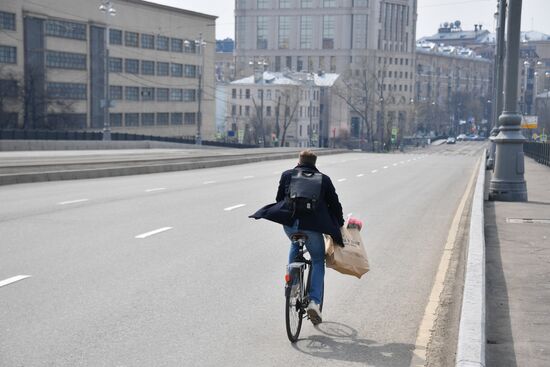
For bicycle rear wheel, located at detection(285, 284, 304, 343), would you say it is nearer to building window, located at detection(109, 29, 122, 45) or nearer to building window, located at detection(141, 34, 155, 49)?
building window, located at detection(109, 29, 122, 45)

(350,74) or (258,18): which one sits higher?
Answer: (258,18)

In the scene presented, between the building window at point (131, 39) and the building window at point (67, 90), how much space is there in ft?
32.0

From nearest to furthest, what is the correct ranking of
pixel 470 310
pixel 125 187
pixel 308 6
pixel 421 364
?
1. pixel 421 364
2. pixel 470 310
3. pixel 125 187
4. pixel 308 6

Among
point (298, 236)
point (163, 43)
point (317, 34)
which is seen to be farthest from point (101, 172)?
point (317, 34)

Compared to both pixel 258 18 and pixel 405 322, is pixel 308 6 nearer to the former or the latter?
pixel 258 18

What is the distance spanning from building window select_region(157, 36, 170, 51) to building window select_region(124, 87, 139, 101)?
6.90 metres

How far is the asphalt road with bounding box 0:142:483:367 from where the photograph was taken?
7.06 m

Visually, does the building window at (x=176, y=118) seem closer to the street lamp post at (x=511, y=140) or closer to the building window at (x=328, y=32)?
the building window at (x=328, y=32)

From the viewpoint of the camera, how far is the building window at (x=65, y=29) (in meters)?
82.5

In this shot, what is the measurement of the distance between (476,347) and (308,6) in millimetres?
175099

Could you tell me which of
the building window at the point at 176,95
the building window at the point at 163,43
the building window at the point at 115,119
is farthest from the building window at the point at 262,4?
the building window at the point at 115,119

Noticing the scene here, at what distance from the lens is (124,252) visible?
39.4 ft

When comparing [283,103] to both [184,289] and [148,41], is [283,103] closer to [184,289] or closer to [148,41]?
[148,41]

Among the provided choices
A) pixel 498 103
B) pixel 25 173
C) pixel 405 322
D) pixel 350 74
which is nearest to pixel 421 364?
pixel 405 322
